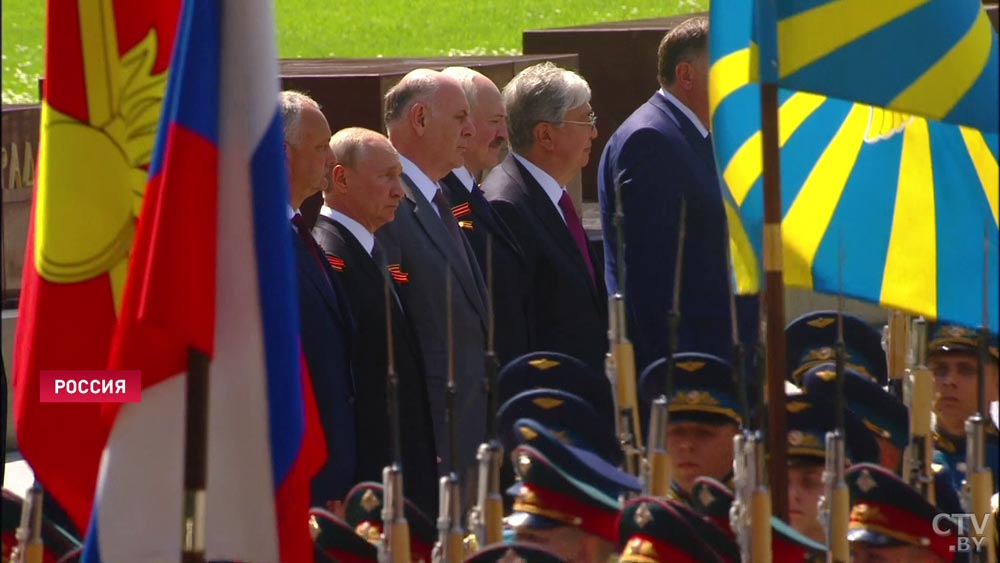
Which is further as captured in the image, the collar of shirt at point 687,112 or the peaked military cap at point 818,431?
the collar of shirt at point 687,112

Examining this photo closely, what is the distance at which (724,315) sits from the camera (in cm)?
669

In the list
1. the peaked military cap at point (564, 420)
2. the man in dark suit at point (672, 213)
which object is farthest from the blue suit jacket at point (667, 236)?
the peaked military cap at point (564, 420)

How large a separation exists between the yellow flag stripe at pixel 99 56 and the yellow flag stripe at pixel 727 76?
1977mm

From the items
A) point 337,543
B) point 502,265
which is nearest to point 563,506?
point 337,543

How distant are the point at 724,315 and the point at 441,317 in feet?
3.07

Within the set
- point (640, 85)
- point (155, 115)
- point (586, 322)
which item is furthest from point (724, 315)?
point (640, 85)

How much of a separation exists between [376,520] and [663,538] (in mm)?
825

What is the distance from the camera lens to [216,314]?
420 centimetres

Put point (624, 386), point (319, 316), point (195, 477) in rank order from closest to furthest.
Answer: point (195, 477), point (319, 316), point (624, 386)

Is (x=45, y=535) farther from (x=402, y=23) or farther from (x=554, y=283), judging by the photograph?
(x=402, y=23)

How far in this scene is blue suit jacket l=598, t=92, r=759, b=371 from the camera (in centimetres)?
664

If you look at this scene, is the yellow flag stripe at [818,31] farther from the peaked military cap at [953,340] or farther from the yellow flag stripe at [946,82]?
the peaked military cap at [953,340]

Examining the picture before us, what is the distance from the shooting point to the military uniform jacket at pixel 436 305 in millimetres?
6188
